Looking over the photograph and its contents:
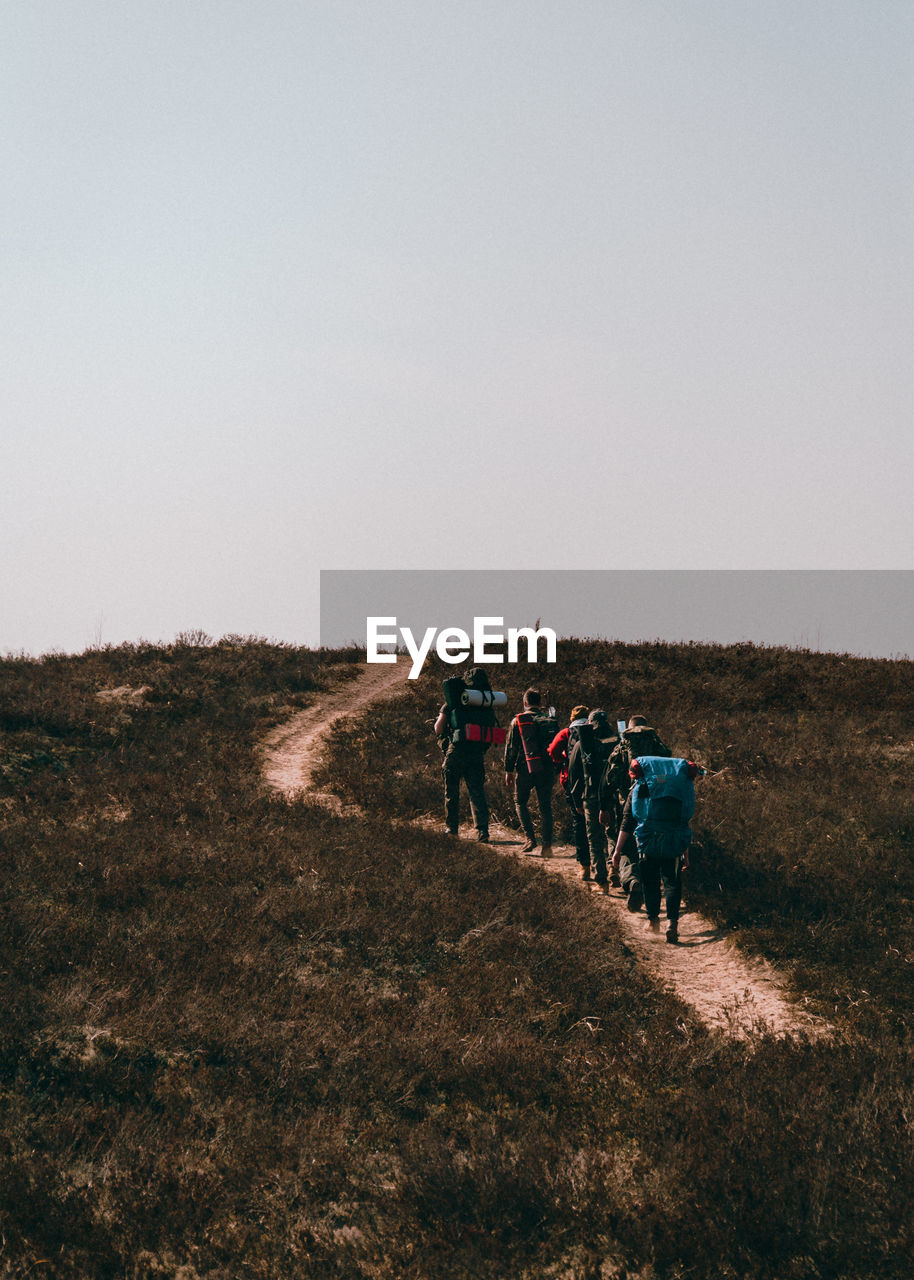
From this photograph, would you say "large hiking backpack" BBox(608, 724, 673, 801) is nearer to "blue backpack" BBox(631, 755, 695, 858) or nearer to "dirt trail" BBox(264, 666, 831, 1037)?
"blue backpack" BBox(631, 755, 695, 858)

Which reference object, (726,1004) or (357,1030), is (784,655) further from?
(357,1030)

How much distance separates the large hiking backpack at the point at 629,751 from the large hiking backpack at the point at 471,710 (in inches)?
119

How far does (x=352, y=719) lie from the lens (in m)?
21.4

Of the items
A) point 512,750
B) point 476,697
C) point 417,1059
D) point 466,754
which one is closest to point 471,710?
point 476,697

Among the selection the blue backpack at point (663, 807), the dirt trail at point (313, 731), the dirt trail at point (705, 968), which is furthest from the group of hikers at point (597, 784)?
the dirt trail at point (313, 731)

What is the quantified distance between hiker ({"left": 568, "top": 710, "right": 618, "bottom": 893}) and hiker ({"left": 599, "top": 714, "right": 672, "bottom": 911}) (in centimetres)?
20

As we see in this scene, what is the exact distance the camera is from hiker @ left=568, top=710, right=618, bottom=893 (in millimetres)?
12219

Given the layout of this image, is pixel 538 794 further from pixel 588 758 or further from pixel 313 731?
pixel 313 731

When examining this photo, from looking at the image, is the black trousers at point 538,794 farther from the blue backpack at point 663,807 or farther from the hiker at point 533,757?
the blue backpack at point 663,807

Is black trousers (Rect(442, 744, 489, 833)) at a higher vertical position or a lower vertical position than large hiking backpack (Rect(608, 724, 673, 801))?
lower

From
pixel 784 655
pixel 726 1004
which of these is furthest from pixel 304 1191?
pixel 784 655

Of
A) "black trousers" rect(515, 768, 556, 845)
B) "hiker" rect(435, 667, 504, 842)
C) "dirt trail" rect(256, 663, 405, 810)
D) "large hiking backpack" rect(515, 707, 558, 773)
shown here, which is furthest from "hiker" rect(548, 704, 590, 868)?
"dirt trail" rect(256, 663, 405, 810)

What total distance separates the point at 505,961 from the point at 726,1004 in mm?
2095

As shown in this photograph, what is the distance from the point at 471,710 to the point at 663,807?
176 inches
